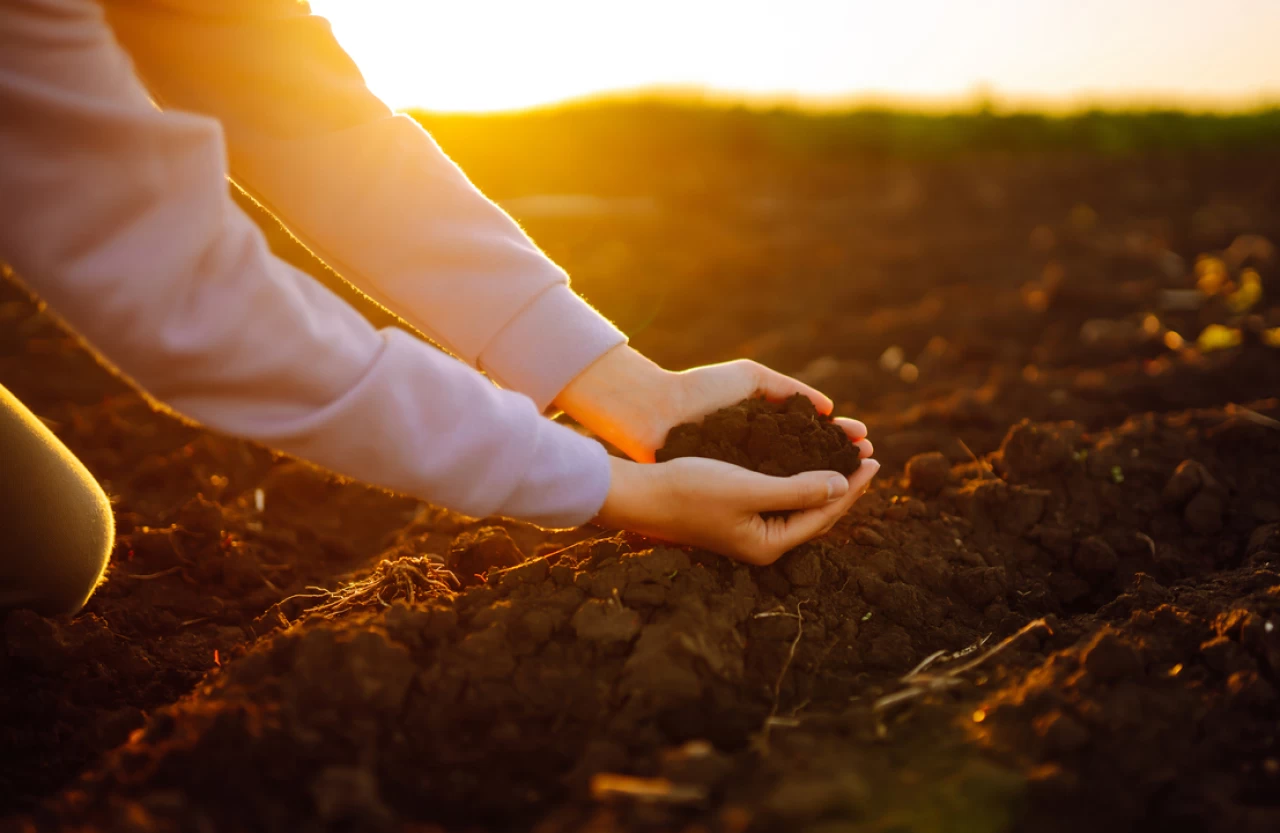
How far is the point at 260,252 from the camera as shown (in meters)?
1.42

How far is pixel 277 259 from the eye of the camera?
149 centimetres

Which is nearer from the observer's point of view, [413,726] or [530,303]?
[413,726]

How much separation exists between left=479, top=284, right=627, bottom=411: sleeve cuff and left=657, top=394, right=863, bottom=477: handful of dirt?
0.28 meters

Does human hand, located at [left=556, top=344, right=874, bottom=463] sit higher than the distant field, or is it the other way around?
the distant field

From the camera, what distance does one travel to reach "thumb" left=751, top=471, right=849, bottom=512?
1.84 meters

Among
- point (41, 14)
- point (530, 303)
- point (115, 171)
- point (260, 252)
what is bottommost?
point (530, 303)

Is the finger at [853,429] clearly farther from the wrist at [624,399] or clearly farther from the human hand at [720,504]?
the wrist at [624,399]

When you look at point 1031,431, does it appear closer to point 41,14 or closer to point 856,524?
point 856,524

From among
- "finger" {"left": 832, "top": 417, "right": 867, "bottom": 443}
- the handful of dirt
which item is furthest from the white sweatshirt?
"finger" {"left": 832, "top": 417, "right": 867, "bottom": 443}

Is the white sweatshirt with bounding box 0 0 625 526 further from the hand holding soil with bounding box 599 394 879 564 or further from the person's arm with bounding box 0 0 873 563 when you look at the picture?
the hand holding soil with bounding box 599 394 879 564

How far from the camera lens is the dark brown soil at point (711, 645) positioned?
138 centimetres

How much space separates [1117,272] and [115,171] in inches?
226

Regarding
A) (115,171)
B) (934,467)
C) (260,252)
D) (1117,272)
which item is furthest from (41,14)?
(1117,272)

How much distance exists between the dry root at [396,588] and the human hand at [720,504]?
1.51 feet
